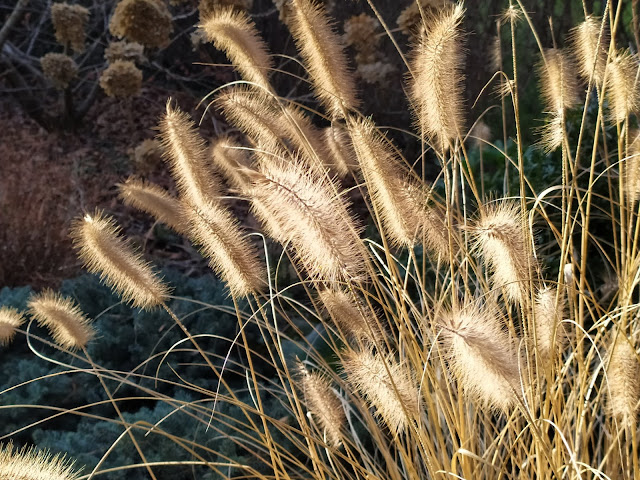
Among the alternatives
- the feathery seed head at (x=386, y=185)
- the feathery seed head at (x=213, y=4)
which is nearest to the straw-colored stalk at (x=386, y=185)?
the feathery seed head at (x=386, y=185)

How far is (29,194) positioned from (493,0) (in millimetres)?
2520

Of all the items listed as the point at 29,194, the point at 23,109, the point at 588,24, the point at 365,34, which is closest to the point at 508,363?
the point at 588,24

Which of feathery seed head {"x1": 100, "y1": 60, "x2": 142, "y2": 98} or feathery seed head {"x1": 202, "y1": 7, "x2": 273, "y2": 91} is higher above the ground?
feathery seed head {"x1": 202, "y1": 7, "x2": 273, "y2": 91}

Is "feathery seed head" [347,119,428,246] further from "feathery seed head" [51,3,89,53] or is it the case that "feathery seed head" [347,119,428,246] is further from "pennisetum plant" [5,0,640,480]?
"feathery seed head" [51,3,89,53]

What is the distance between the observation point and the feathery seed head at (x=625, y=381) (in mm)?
1265

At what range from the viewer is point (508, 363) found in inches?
41.3

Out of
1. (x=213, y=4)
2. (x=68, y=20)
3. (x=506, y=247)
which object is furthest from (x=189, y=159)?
(x=68, y=20)

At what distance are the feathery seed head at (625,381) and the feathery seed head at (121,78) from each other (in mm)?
3127

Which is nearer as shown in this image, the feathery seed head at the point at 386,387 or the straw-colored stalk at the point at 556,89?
the feathery seed head at the point at 386,387

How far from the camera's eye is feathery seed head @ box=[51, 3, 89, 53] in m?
3.98

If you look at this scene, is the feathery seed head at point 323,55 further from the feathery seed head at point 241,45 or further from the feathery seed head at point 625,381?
the feathery seed head at point 625,381

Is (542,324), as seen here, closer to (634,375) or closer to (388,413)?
(634,375)

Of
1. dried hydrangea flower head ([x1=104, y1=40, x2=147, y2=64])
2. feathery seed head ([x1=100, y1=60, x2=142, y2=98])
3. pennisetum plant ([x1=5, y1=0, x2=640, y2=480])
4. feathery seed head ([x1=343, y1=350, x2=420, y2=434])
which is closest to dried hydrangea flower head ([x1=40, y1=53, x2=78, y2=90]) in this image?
dried hydrangea flower head ([x1=104, y1=40, x2=147, y2=64])

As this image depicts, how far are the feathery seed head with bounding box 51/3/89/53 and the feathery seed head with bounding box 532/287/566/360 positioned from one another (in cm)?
322
